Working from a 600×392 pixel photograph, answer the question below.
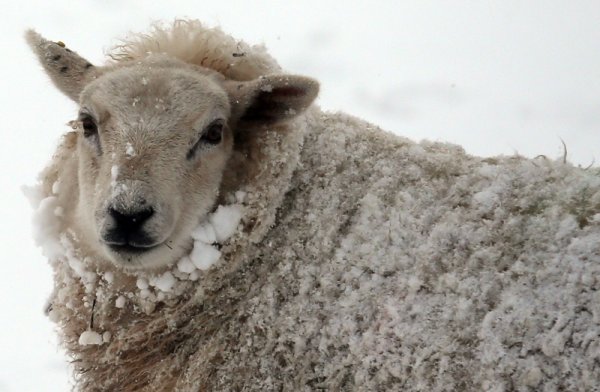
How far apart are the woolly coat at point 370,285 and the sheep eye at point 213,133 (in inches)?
7.2

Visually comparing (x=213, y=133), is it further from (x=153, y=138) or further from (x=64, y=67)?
(x=64, y=67)

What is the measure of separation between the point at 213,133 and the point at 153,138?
0.97 ft

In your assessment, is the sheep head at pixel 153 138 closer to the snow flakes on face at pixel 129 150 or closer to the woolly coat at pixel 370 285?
the snow flakes on face at pixel 129 150

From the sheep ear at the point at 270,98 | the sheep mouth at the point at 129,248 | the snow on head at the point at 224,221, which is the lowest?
the sheep mouth at the point at 129,248

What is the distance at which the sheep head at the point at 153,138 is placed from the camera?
2641 mm

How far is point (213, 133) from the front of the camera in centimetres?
296

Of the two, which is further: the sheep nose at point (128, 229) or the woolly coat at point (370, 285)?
the sheep nose at point (128, 229)

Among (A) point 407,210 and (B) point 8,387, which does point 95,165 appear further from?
(B) point 8,387

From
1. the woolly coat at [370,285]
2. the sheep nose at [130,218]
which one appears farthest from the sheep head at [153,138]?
the woolly coat at [370,285]

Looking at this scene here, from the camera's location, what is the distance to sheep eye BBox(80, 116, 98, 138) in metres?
3.00

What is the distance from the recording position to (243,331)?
9.14ft

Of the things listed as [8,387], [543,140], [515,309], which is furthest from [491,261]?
[543,140]

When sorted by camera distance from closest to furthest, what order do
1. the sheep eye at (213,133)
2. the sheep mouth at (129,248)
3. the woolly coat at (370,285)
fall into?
the woolly coat at (370,285)
the sheep mouth at (129,248)
the sheep eye at (213,133)

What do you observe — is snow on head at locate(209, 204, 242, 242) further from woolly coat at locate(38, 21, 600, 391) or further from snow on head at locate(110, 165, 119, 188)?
snow on head at locate(110, 165, 119, 188)
